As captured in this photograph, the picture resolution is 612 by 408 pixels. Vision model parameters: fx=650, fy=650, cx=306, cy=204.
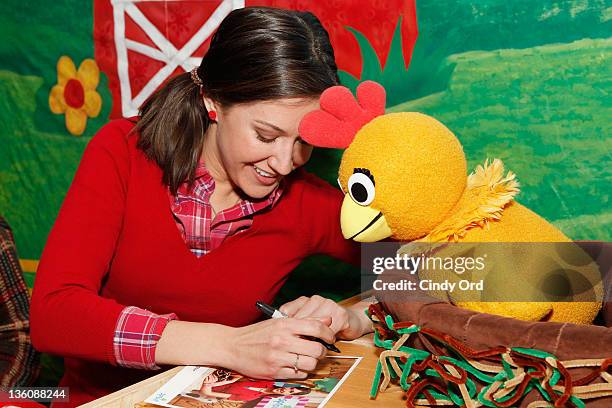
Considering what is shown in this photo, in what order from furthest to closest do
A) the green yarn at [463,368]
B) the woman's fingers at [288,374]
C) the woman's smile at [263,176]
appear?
1. the woman's smile at [263,176]
2. the woman's fingers at [288,374]
3. the green yarn at [463,368]

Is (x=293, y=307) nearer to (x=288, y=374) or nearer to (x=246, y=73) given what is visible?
(x=288, y=374)

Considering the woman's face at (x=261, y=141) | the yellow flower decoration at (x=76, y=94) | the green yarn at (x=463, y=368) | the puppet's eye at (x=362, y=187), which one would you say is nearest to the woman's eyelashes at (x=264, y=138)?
the woman's face at (x=261, y=141)

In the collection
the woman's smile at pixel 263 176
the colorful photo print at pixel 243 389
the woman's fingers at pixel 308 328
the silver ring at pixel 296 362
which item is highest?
the woman's smile at pixel 263 176

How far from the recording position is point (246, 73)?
1.07 metres

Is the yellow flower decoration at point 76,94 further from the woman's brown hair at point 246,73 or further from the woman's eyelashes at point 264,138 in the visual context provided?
the woman's eyelashes at point 264,138

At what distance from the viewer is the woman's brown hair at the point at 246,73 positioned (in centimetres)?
106

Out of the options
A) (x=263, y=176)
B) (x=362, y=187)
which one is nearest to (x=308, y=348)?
(x=362, y=187)

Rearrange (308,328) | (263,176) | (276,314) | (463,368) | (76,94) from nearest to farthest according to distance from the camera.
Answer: (463,368)
(308,328)
(276,314)
(263,176)
(76,94)

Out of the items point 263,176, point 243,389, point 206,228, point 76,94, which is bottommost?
point 243,389

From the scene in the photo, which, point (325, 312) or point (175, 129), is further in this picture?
point (175, 129)

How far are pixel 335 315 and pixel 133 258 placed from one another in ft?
1.30

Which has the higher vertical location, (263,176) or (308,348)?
(263,176)

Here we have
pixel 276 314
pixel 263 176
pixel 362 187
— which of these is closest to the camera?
pixel 362 187

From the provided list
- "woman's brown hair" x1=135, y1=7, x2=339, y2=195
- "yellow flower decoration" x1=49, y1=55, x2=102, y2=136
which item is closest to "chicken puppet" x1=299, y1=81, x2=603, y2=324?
"woman's brown hair" x1=135, y1=7, x2=339, y2=195
